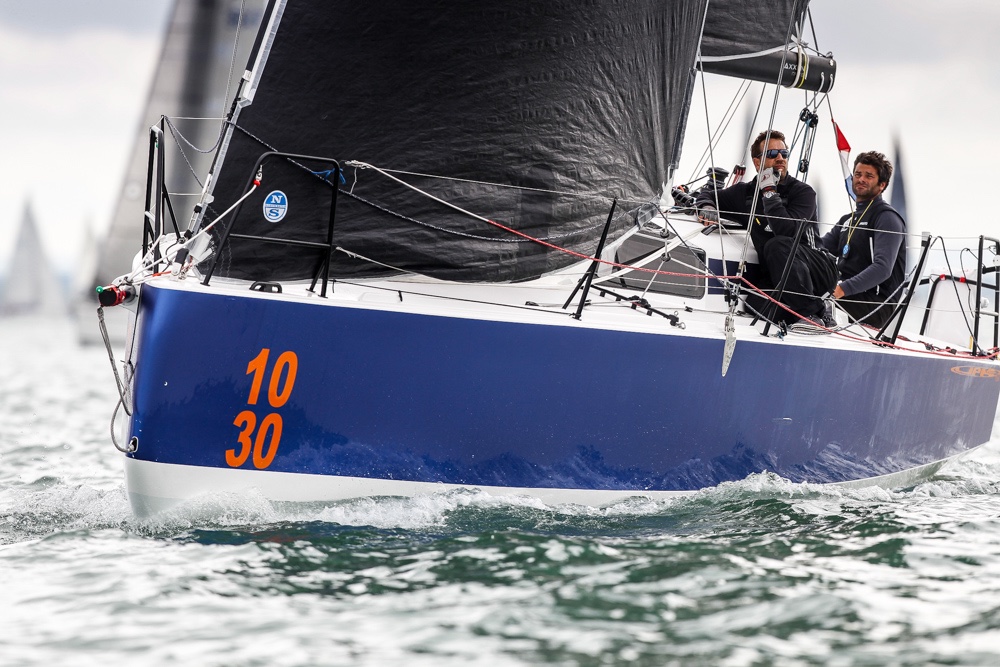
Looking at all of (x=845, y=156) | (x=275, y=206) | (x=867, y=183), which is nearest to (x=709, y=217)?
(x=867, y=183)

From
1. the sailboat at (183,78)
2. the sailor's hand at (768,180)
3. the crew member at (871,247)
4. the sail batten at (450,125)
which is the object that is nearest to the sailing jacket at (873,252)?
the crew member at (871,247)

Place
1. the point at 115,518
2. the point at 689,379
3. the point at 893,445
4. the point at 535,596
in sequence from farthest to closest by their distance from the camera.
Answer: the point at 893,445 < the point at 689,379 < the point at 115,518 < the point at 535,596

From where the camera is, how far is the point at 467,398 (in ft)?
13.6

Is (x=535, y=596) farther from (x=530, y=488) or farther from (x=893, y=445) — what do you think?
(x=893, y=445)

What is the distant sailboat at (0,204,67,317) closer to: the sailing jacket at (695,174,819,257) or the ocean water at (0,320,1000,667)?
the ocean water at (0,320,1000,667)

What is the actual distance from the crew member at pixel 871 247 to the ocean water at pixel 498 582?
137 cm

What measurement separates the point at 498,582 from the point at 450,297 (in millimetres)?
1553

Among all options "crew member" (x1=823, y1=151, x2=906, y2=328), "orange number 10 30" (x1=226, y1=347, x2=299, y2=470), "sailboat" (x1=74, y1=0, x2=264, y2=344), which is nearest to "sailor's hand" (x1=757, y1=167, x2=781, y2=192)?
"crew member" (x1=823, y1=151, x2=906, y2=328)

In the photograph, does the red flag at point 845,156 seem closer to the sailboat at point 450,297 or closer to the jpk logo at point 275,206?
the sailboat at point 450,297

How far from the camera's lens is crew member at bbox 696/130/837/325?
206 inches

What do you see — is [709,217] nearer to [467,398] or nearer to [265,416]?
[467,398]

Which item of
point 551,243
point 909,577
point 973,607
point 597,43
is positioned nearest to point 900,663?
point 973,607

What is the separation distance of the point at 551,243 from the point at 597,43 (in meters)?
0.94

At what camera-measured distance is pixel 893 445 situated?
5.68 meters
